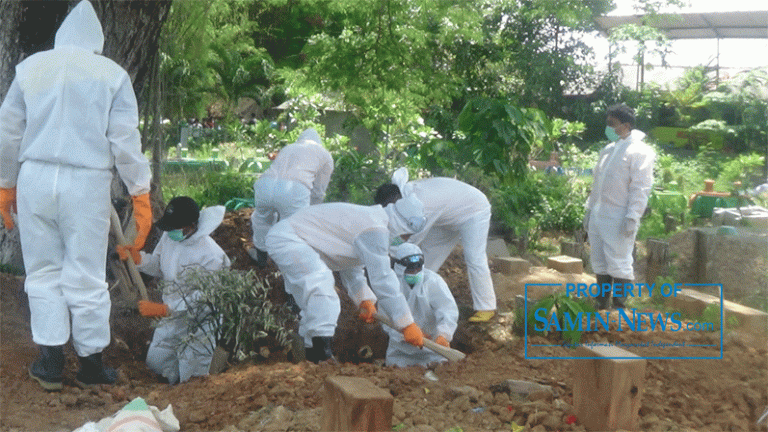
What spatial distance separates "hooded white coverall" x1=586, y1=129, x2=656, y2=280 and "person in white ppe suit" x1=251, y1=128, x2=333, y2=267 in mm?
2235

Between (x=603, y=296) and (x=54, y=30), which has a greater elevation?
(x=54, y=30)

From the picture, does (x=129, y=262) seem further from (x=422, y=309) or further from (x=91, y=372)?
(x=422, y=309)

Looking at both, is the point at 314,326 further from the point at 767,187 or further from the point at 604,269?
the point at 767,187

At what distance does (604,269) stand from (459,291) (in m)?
1.34

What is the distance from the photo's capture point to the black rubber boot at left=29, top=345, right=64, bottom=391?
165 inches

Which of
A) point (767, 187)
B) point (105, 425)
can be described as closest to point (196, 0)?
point (105, 425)

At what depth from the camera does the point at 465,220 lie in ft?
20.5

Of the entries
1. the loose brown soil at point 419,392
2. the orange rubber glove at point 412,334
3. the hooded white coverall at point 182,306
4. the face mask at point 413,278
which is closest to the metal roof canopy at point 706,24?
the face mask at point 413,278

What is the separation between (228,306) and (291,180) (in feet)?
5.66

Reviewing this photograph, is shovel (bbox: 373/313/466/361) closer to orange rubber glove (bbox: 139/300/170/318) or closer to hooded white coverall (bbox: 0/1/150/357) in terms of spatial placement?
orange rubber glove (bbox: 139/300/170/318)

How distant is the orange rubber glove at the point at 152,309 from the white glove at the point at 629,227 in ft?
11.4

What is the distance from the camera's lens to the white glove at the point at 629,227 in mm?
6117

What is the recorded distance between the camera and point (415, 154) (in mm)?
9531

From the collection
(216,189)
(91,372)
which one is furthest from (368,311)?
(216,189)
